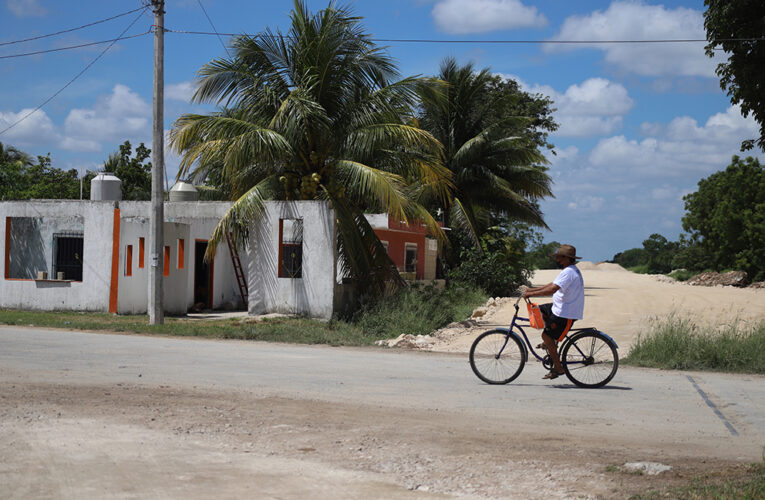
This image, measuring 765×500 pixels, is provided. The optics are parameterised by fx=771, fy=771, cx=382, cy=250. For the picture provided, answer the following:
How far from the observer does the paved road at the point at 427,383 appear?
7605mm

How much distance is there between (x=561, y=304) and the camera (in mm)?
9461

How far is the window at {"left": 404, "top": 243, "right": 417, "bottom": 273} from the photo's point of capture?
34.2 meters

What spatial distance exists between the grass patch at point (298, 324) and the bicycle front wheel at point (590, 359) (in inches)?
269

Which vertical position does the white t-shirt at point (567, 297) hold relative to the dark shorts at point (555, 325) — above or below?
above

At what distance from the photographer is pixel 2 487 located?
5.10 metres

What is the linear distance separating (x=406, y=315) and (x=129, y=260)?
863cm

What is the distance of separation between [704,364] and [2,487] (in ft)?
34.4

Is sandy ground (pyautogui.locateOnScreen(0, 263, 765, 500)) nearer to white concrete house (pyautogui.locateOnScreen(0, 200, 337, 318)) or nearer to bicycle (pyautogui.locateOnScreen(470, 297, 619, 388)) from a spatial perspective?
bicycle (pyautogui.locateOnScreen(470, 297, 619, 388))

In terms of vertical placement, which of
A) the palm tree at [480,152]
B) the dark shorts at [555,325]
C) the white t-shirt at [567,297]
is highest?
the palm tree at [480,152]

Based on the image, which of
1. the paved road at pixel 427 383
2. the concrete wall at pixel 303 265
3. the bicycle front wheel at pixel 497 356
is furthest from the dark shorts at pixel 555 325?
the concrete wall at pixel 303 265

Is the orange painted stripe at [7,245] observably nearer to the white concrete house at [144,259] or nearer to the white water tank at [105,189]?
the white concrete house at [144,259]

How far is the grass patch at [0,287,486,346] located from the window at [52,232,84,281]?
4.53ft

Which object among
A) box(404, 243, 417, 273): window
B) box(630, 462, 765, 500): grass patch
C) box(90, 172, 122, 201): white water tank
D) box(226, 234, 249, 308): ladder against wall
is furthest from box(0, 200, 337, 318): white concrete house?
box(630, 462, 765, 500): grass patch

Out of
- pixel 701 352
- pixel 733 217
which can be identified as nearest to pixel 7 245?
pixel 701 352
